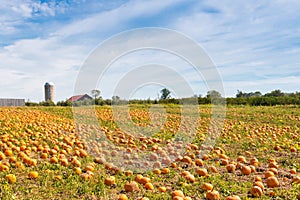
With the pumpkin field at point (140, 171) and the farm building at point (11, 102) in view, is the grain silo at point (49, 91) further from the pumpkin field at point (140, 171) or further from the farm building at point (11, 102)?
the pumpkin field at point (140, 171)

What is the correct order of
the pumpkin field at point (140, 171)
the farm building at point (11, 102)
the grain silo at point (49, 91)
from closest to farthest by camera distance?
1. the pumpkin field at point (140, 171)
2. the farm building at point (11, 102)
3. the grain silo at point (49, 91)

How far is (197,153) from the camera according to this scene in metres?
6.51

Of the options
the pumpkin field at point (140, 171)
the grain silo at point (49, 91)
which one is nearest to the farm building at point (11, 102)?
the grain silo at point (49, 91)

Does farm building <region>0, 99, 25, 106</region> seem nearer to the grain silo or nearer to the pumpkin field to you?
the grain silo

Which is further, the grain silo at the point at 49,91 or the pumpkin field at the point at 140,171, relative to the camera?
the grain silo at the point at 49,91

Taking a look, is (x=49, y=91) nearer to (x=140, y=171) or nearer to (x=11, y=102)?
(x=11, y=102)

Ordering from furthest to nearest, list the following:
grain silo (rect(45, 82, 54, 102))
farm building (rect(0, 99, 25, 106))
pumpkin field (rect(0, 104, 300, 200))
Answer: grain silo (rect(45, 82, 54, 102)), farm building (rect(0, 99, 25, 106)), pumpkin field (rect(0, 104, 300, 200))

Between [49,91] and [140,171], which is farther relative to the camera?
[49,91]

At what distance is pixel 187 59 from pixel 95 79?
2.09 meters

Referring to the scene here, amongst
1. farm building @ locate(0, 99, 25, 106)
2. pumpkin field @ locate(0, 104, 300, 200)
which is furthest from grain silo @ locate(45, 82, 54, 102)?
pumpkin field @ locate(0, 104, 300, 200)

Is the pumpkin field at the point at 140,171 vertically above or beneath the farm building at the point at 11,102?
beneath

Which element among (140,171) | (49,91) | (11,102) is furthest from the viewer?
(49,91)

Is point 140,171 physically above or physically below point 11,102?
below

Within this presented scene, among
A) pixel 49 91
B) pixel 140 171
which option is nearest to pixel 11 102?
pixel 49 91
